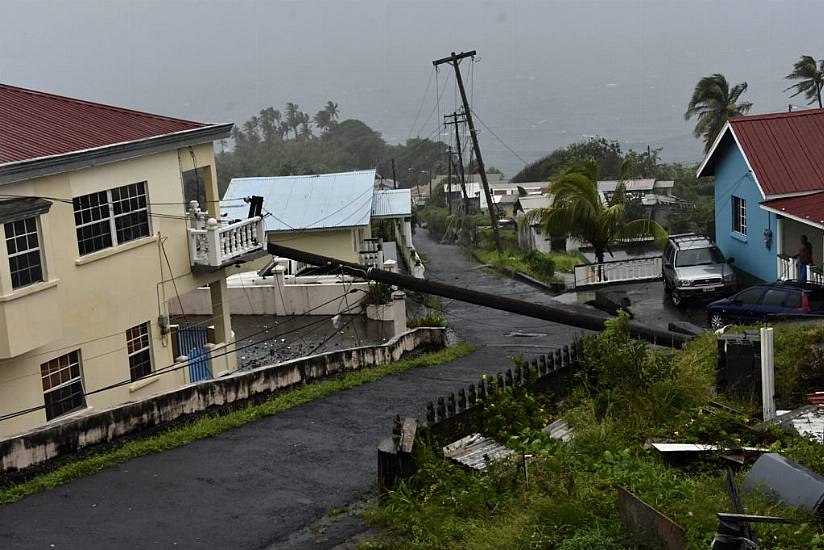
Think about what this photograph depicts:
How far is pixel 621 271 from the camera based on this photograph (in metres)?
34.3

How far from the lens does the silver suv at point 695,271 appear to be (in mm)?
28484

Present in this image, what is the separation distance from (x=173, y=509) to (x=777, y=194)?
20.9 m

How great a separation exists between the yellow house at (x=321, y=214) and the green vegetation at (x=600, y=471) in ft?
79.7

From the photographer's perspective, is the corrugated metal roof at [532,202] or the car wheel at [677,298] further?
the corrugated metal roof at [532,202]

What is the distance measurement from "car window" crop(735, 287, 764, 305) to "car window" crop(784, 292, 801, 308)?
2.84 ft

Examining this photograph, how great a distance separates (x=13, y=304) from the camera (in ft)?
58.5

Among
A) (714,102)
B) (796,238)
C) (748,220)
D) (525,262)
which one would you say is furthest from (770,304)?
(714,102)

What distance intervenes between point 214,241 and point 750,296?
12.5m

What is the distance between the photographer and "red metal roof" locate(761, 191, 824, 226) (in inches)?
1014

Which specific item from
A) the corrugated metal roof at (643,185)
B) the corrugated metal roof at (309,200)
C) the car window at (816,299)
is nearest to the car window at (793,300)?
the car window at (816,299)

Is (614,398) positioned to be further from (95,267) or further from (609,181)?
(609,181)

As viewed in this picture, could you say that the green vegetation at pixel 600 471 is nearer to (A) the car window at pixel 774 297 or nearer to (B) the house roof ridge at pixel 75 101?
(A) the car window at pixel 774 297

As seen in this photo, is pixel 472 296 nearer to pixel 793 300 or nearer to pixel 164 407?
pixel 793 300

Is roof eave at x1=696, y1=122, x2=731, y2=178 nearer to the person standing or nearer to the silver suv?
the silver suv
